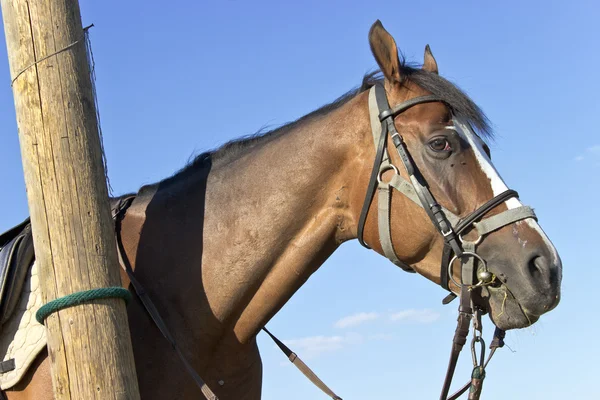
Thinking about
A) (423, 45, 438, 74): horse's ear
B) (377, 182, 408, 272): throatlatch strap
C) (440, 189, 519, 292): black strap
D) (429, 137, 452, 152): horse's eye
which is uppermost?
(423, 45, 438, 74): horse's ear

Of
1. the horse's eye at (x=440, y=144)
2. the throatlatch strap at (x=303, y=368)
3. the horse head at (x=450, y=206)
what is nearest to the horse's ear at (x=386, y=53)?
the horse head at (x=450, y=206)

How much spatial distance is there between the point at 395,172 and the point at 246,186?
987 millimetres

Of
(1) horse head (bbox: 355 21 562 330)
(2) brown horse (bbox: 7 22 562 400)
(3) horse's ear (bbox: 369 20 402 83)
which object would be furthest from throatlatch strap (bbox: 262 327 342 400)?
(3) horse's ear (bbox: 369 20 402 83)

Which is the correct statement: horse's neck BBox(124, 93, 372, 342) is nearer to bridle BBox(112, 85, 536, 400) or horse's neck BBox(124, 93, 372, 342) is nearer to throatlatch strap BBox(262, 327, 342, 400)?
bridle BBox(112, 85, 536, 400)

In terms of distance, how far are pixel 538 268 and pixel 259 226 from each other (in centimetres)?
168

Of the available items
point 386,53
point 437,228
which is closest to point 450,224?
point 437,228

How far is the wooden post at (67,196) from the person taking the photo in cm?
273

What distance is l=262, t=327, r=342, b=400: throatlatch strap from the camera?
14.6ft

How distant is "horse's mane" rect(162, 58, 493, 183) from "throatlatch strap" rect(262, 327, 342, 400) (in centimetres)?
125

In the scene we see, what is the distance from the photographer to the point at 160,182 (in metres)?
4.55

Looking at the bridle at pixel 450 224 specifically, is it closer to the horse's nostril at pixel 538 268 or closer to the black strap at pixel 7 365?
the horse's nostril at pixel 538 268

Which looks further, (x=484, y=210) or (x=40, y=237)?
(x=484, y=210)

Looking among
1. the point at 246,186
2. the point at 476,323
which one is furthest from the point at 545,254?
the point at 246,186

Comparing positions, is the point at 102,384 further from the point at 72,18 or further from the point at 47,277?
the point at 72,18
